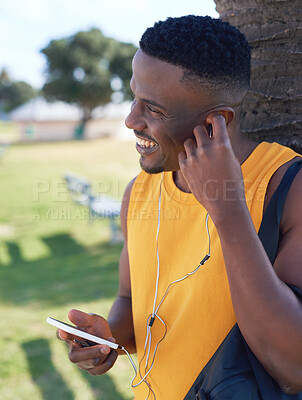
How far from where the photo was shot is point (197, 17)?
166cm

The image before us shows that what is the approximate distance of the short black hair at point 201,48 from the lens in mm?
1562

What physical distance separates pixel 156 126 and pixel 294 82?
2.93 ft

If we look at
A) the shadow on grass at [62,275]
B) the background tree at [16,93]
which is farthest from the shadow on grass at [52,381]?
the background tree at [16,93]

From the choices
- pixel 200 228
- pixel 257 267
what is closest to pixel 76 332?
pixel 200 228

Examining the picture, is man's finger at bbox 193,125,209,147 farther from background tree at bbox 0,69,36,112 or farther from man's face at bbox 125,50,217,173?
background tree at bbox 0,69,36,112

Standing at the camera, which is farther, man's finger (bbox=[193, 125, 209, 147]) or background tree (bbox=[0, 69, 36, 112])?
background tree (bbox=[0, 69, 36, 112])

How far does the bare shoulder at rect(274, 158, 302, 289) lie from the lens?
1359 millimetres

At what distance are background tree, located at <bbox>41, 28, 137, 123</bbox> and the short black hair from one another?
43.2 m

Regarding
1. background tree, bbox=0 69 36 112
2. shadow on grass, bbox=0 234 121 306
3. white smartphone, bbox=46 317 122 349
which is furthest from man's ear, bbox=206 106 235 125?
background tree, bbox=0 69 36 112

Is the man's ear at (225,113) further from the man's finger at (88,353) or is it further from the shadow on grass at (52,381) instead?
the shadow on grass at (52,381)

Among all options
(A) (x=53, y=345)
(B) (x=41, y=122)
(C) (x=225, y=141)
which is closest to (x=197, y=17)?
(C) (x=225, y=141)

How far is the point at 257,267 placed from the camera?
4.25ft

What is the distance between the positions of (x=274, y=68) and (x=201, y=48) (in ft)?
2.60

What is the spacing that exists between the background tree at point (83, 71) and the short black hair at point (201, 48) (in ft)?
142
